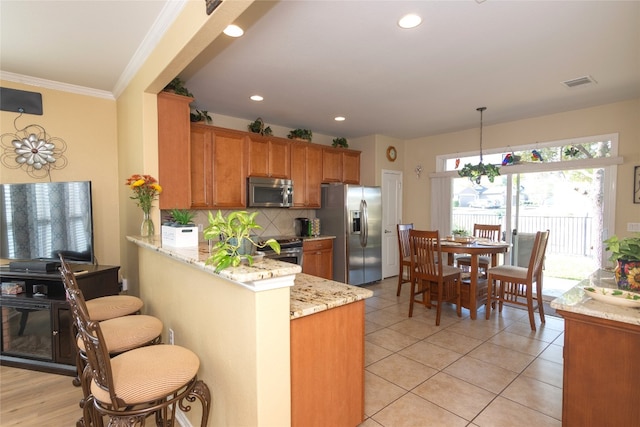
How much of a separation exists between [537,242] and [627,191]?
1505mm

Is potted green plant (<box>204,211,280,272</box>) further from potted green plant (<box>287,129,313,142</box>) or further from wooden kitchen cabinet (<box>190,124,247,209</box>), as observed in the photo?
potted green plant (<box>287,129,313,142</box>)

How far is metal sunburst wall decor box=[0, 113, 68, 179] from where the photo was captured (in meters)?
2.92

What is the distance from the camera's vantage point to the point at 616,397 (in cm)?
143

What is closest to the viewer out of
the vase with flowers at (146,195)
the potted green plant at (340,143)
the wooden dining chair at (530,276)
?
the vase with flowers at (146,195)

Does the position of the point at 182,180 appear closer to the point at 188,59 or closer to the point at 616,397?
the point at 188,59

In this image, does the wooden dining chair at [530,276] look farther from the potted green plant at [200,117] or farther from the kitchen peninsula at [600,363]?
the potted green plant at [200,117]

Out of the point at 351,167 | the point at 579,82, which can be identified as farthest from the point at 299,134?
the point at 579,82

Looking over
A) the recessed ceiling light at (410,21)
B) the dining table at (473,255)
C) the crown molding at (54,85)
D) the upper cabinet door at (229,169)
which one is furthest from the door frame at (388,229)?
the crown molding at (54,85)

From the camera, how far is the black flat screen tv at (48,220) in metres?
2.74

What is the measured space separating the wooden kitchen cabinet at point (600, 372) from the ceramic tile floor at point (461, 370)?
580mm

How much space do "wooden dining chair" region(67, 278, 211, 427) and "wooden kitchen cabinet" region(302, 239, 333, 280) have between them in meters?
3.05

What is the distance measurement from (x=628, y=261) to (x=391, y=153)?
14.2 ft

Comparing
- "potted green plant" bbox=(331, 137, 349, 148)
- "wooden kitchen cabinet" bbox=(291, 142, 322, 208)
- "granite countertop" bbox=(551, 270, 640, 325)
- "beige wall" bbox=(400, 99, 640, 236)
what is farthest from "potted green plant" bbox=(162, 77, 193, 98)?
"beige wall" bbox=(400, 99, 640, 236)

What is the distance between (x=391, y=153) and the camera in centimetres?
580
